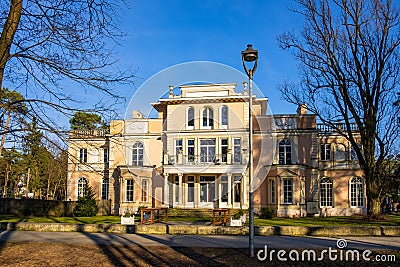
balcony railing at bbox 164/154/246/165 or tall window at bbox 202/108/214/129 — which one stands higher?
tall window at bbox 202/108/214/129

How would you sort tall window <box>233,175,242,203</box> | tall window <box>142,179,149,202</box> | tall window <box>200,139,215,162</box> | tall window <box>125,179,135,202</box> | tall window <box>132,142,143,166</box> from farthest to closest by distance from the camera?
tall window <box>132,142,143,166</box> < tall window <box>125,179,135,202</box> < tall window <box>142,179,149,202</box> < tall window <box>200,139,215,162</box> < tall window <box>233,175,242,203</box>

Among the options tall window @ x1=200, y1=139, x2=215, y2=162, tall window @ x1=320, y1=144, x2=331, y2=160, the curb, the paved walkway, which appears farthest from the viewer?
tall window @ x1=320, y1=144, x2=331, y2=160

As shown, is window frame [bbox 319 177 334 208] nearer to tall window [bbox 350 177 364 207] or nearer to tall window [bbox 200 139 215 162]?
tall window [bbox 350 177 364 207]

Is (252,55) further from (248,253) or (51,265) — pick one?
(51,265)

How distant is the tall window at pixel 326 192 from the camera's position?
31.0m

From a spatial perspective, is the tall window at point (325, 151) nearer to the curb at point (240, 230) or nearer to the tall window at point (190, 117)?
the tall window at point (190, 117)

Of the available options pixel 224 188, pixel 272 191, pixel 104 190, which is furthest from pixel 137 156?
pixel 272 191

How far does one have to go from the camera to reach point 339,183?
102 feet

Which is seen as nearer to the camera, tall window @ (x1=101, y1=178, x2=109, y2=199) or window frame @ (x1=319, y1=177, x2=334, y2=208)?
window frame @ (x1=319, y1=177, x2=334, y2=208)

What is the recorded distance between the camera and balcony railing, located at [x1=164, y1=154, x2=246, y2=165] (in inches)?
1136

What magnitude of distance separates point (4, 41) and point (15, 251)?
5350 millimetres

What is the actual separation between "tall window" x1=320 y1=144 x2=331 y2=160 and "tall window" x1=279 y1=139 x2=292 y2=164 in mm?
3229

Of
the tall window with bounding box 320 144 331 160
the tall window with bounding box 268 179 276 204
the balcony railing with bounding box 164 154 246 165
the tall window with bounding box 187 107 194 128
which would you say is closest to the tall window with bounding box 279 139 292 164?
the tall window with bounding box 268 179 276 204

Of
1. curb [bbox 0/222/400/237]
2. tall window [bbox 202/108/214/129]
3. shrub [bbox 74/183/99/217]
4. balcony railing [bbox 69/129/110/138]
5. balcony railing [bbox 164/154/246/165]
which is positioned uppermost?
tall window [bbox 202/108/214/129]
